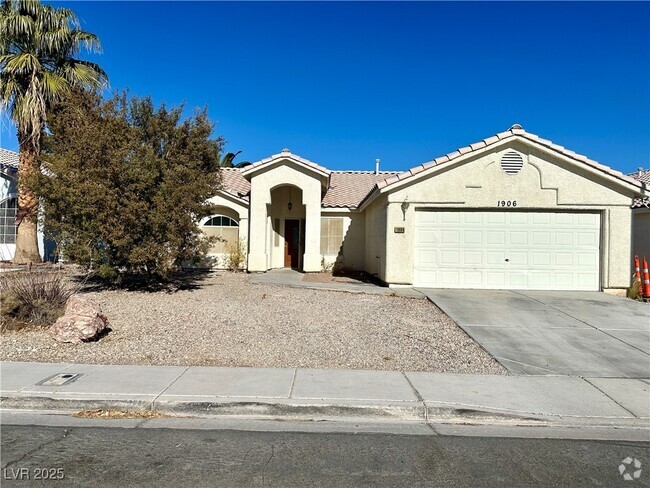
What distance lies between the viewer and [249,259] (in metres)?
18.0

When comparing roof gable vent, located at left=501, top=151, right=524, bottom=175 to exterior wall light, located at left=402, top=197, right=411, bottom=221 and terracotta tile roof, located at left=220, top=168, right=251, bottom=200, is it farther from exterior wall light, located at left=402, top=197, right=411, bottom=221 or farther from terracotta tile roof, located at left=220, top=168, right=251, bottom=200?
terracotta tile roof, located at left=220, top=168, right=251, bottom=200

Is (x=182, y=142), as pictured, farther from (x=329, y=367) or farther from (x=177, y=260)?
(x=329, y=367)

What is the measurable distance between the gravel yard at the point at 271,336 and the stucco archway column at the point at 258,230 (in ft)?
20.3

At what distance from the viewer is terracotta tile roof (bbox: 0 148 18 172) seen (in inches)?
805

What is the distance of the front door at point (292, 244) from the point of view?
68.4 ft

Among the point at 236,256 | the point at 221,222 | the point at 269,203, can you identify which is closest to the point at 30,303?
the point at 236,256

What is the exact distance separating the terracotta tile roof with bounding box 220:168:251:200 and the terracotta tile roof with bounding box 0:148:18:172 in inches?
A: 367

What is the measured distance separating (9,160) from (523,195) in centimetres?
2363

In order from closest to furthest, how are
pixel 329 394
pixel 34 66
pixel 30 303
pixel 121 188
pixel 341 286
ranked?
pixel 329 394 < pixel 30 303 < pixel 121 188 < pixel 341 286 < pixel 34 66

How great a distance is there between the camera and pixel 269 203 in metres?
18.4

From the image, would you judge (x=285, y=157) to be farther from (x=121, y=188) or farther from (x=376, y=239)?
(x=121, y=188)

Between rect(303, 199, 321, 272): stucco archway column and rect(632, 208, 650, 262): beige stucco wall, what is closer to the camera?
rect(632, 208, 650, 262): beige stucco wall

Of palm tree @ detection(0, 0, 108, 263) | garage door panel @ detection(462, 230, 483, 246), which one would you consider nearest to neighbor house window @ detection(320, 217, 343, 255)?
garage door panel @ detection(462, 230, 483, 246)

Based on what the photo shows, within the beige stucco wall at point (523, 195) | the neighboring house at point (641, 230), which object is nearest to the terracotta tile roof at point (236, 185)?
the beige stucco wall at point (523, 195)
